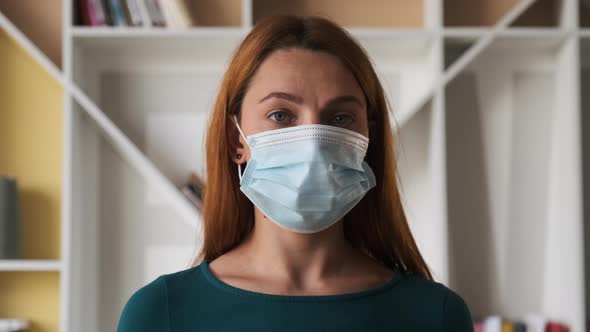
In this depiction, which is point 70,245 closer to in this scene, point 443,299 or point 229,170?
point 229,170

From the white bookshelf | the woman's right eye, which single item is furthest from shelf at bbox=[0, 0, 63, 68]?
the woman's right eye

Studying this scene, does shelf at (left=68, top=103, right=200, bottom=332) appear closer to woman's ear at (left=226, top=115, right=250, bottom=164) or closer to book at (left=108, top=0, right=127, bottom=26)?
book at (left=108, top=0, right=127, bottom=26)

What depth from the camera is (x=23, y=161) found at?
2656 millimetres

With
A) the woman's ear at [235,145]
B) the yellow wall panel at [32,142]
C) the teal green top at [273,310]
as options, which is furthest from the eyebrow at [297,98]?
the yellow wall panel at [32,142]

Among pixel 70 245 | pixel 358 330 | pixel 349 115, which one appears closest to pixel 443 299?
pixel 358 330

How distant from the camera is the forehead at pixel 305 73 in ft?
3.66

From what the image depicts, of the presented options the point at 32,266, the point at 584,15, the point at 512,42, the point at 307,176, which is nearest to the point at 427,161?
the point at 512,42

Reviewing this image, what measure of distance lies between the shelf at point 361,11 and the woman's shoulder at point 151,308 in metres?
1.65

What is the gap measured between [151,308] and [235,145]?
0.87 feet

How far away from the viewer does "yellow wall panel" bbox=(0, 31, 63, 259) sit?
264cm

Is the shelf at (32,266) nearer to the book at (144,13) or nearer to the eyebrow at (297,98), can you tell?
the book at (144,13)

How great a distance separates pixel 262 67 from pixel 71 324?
155cm

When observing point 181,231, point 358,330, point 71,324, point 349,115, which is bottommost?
point 71,324

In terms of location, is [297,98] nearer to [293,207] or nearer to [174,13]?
[293,207]
